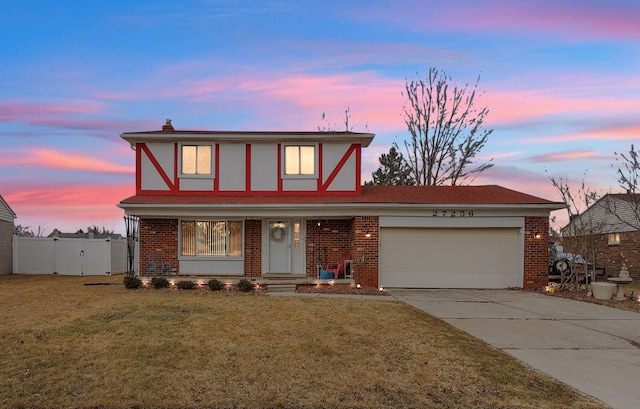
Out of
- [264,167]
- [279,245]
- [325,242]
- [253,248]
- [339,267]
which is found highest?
[264,167]

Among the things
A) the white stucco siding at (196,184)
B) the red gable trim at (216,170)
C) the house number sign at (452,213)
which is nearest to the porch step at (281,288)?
the red gable trim at (216,170)

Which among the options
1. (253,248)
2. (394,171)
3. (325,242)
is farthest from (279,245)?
(394,171)

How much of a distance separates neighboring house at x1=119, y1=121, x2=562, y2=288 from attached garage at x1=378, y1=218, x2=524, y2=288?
0.04m

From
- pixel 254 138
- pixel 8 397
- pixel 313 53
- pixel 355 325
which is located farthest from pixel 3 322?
pixel 313 53

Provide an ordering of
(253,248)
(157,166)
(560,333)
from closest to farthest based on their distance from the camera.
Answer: (560,333)
(253,248)
(157,166)

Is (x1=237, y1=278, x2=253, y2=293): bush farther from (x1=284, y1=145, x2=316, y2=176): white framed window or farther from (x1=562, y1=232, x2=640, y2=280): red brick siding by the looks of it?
(x1=562, y1=232, x2=640, y2=280): red brick siding

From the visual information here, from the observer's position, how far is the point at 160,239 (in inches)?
595

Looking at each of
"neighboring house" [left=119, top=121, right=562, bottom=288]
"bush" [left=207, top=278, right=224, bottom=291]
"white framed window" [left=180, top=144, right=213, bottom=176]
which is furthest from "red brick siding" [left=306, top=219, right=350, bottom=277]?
"white framed window" [left=180, top=144, right=213, bottom=176]

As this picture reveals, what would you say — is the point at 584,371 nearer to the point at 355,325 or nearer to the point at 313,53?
the point at 355,325

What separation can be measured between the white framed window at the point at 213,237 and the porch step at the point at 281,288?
2.40 metres

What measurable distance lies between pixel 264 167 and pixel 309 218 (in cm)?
265

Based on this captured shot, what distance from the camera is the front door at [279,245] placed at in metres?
15.2

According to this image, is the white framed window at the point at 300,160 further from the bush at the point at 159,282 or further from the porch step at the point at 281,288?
the bush at the point at 159,282

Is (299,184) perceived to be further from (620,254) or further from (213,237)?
(620,254)
